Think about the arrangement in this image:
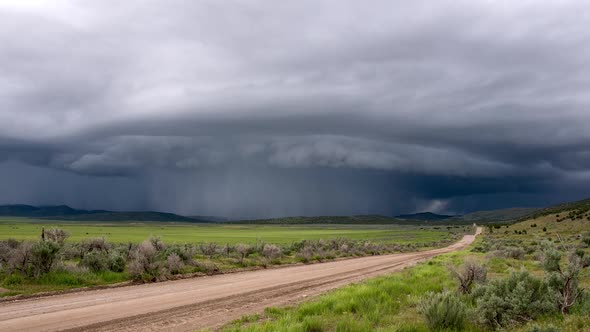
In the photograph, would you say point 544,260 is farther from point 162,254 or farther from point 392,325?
point 162,254

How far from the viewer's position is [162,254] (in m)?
36.3

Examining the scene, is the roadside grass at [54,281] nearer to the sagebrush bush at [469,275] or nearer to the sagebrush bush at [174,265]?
the sagebrush bush at [174,265]

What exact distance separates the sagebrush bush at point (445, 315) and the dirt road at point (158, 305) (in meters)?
6.58

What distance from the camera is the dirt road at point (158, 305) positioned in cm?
1488

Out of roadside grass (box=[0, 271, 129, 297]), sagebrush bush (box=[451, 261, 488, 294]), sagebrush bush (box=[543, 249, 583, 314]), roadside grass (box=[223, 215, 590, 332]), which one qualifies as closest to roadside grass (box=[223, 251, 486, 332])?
roadside grass (box=[223, 215, 590, 332])

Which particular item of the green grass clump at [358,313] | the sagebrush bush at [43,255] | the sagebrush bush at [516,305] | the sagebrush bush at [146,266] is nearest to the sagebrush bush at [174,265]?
the sagebrush bush at [146,266]

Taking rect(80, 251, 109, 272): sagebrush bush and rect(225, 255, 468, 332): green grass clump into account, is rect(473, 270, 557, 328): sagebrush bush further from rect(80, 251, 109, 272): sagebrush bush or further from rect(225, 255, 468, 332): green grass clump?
rect(80, 251, 109, 272): sagebrush bush

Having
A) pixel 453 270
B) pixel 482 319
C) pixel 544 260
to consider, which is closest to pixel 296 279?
pixel 453 270

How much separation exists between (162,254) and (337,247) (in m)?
31.9

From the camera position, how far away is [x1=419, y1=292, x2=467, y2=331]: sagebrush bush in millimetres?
11750

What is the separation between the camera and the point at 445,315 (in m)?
11.9

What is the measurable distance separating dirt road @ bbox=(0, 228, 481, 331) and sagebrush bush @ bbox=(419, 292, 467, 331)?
6.58 metres

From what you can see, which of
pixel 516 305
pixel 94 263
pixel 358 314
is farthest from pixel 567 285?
A: pixel 94 263

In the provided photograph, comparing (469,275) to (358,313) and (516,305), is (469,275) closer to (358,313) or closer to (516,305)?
(358,313)
